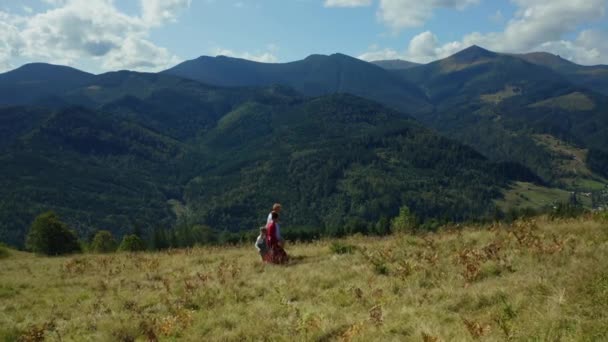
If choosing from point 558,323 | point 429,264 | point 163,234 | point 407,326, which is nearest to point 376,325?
point 407,326

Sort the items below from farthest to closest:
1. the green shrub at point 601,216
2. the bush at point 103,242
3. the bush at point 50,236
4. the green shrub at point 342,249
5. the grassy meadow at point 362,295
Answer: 1. the bush at point 103,242
2. the bush at point 50,236
3. the green shrub at point 342,249
4. the green shrub at point 601,216
5. the grassy meadow at point 362,295

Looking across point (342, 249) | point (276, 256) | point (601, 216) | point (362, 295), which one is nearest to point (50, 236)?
point (276, 256)

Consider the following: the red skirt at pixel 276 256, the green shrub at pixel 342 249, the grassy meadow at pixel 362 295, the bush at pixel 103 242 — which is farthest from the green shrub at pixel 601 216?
the bush at pixel 103 242

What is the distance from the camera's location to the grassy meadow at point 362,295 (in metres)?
6.98

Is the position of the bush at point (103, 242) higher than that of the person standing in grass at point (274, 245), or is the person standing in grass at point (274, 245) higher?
the person standing in grass at point (274, 245)

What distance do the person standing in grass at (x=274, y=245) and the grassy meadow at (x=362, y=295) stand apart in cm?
57

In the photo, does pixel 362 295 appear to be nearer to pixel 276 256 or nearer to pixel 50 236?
pixel 276 256

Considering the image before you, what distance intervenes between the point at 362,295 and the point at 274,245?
6.32m

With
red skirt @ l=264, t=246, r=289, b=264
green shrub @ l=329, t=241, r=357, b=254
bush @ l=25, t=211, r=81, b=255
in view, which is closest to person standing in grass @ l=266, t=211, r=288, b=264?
red skirt @ l=264, t=246, r=289, b=264

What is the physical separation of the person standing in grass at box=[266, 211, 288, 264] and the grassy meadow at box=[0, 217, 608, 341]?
1.88 feet

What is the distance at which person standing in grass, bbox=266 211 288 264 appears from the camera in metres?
15.5

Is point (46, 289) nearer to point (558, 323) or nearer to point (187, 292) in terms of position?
point (187, 292)

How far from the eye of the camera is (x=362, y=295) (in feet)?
32.2

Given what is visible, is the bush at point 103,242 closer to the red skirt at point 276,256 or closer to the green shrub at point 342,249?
the red skirt at point 276,256
